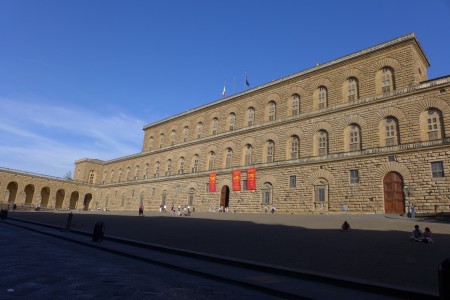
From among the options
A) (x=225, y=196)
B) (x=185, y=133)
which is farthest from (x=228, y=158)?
(x=185, y=133)

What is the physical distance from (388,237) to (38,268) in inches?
450

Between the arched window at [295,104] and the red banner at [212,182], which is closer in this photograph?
the arched window at [295,104]

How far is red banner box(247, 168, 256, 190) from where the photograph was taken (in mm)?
30797

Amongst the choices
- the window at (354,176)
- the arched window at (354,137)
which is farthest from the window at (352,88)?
the window at (354,176)

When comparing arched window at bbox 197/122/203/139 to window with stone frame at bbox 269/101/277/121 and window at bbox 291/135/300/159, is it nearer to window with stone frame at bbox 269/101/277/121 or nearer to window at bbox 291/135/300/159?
window with stone frame at bbox 269/101/277/121

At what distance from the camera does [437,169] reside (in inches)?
795

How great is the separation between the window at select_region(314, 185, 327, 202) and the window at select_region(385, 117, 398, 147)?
5824mm

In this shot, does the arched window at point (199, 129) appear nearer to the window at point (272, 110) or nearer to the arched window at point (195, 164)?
the arched window at point (195, 164)

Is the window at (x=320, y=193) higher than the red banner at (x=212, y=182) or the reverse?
the reverse

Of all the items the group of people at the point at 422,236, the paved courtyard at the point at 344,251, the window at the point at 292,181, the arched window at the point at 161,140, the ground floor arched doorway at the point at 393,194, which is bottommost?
the paved courtyard at the point at 344,251

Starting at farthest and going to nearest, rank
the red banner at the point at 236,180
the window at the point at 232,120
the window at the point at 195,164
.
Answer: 1. the window at the point at 195,164
2. the window at the point at 232,120
3. the red banner at the point at 236,180

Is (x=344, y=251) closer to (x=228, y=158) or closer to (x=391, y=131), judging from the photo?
(x=391, y=131)

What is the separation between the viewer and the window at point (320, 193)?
25156mm

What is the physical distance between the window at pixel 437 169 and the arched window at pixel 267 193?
514 inches
